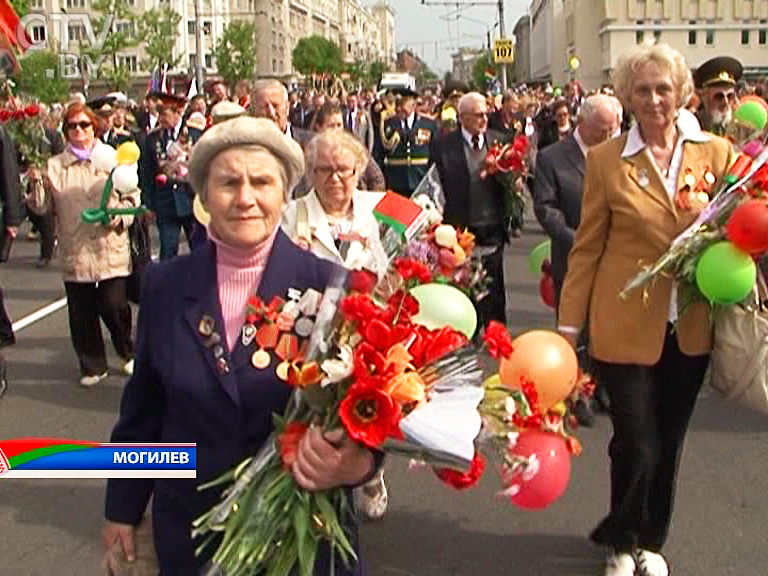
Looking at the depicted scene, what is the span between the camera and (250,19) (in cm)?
11000

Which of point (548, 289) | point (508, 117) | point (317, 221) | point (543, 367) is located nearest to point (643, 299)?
point (543, 367)

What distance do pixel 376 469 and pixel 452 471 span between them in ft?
0.55

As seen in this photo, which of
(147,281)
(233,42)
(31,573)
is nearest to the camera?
(147,281)

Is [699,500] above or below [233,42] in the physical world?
below

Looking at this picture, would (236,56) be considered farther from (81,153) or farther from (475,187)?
(475,187)

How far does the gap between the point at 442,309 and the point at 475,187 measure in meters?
4.18

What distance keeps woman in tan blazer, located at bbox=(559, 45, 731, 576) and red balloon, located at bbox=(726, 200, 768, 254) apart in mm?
204

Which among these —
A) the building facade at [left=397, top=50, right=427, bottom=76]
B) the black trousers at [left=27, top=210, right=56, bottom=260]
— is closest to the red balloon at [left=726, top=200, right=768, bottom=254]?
the black trousers at [left=27, top=210, right=56, bottom=260]

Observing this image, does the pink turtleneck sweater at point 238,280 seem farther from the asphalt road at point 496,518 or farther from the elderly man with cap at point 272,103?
the elderly man with cap at point 272,103

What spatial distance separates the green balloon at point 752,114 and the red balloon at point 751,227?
96.8 inches

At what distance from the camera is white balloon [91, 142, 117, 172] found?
683 cm

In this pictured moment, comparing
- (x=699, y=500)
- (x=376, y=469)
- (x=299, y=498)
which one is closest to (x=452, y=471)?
(x=376, y=469)

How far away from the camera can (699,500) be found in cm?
485

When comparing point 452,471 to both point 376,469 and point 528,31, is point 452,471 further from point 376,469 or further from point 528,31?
point 528,31
